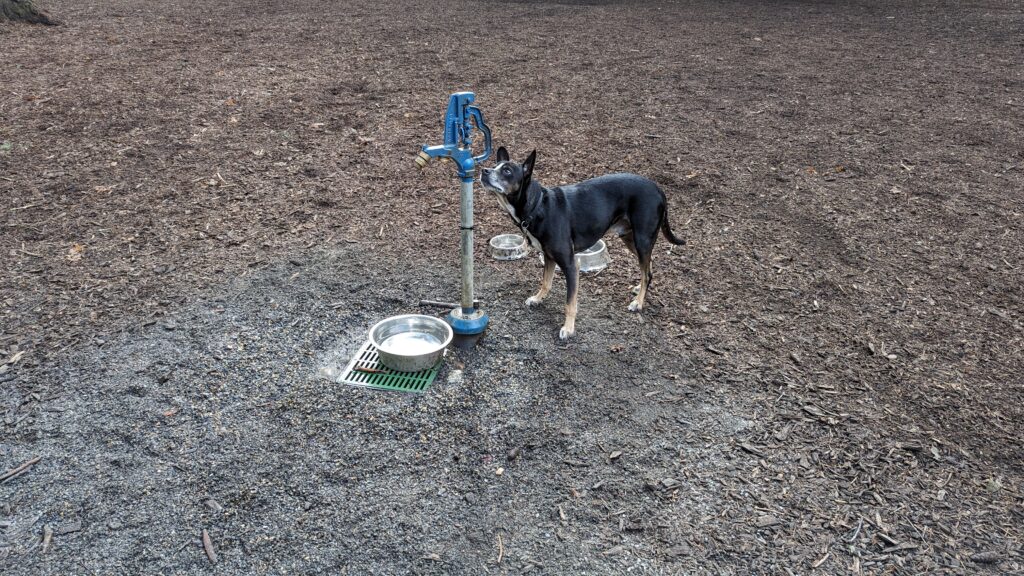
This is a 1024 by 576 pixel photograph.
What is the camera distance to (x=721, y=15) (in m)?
13.1

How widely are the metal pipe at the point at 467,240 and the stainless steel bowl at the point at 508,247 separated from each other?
1122 millimetres

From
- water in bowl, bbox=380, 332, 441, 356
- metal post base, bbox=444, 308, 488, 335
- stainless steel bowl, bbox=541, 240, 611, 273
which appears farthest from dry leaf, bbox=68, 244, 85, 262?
stainless steel bowl, bbox=541, 240, 611, 273

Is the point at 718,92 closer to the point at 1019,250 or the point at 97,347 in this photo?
the point at 1019,250

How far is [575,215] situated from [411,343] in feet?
4.14

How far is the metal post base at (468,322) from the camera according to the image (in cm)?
400

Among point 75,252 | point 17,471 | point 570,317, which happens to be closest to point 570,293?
point 570,317

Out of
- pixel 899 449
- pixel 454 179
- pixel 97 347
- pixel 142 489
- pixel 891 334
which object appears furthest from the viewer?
pixel 454 179

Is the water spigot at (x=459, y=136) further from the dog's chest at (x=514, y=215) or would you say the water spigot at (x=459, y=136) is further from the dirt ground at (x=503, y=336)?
the dirt ground at (x=503, y=336)

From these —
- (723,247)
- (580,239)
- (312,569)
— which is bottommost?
(312,569)

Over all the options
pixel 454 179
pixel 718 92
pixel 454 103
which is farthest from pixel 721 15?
pixel 454 103

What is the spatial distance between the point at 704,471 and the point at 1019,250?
12.5 ft

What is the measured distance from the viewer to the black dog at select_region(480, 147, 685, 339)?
3.88m

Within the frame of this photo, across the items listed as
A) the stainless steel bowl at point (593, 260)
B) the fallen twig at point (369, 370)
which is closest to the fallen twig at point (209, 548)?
the fallen twig at point (369, 370)

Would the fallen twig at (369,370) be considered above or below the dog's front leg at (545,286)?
below
